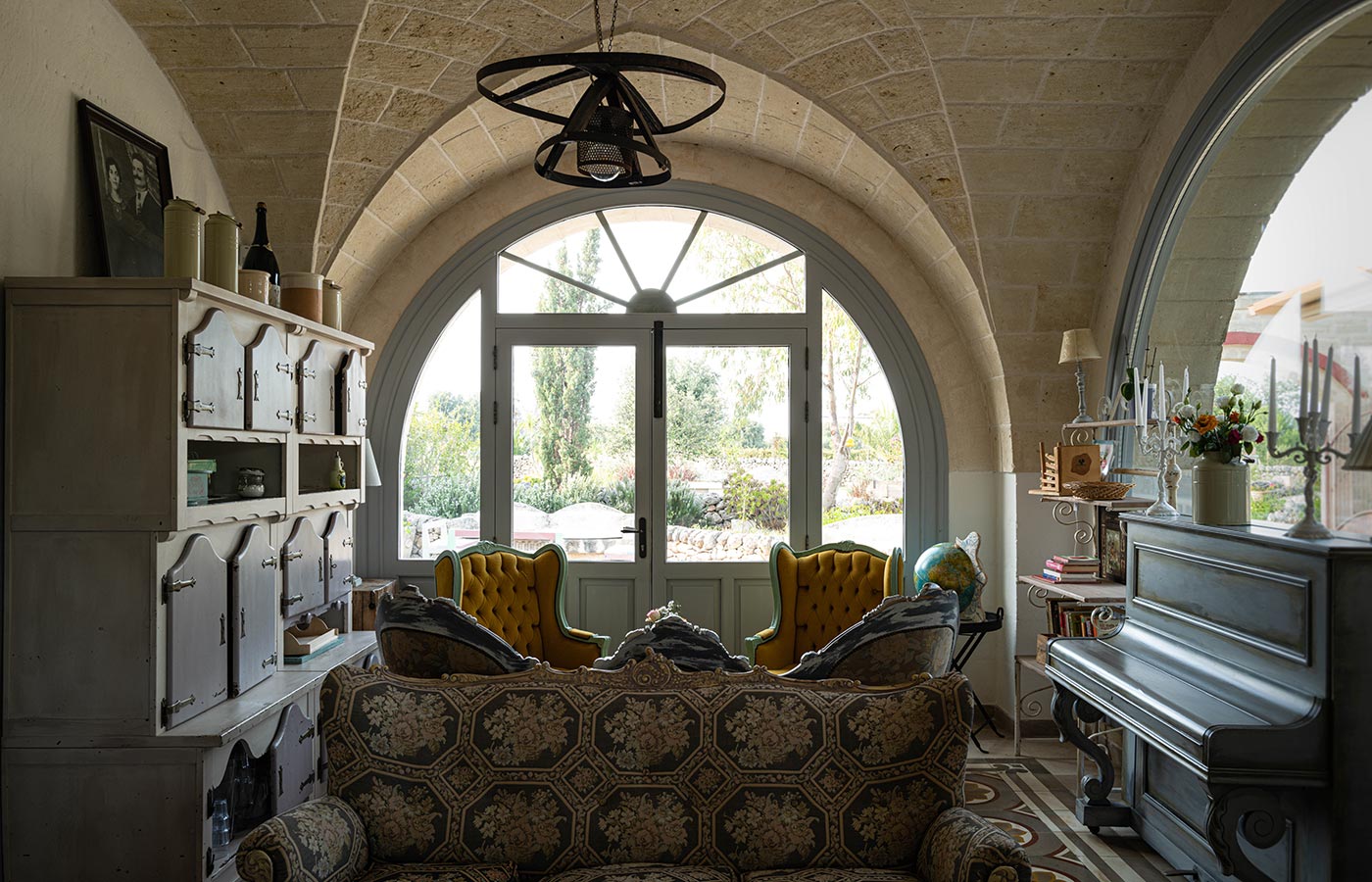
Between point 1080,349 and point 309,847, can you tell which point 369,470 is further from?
point 1080,349

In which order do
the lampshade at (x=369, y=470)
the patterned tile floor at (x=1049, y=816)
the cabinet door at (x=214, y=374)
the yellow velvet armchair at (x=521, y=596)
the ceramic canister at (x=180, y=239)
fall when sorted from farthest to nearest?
the lampshade at (x=369, y=470)
the yellow velvet armchair at (x=521, y=596)
the patterned tile floor at (x=1049, y=816)
the ceramic canister at (x=180, y=239)
the cabinet door at (x=214, y=374)

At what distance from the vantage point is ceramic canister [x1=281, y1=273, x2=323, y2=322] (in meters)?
4.65

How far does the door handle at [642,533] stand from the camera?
6750 millimetres

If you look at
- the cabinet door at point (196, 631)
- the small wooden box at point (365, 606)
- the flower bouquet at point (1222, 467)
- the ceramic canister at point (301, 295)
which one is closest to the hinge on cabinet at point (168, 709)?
the cabinet door at point (196, 631)

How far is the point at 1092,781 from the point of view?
454cm

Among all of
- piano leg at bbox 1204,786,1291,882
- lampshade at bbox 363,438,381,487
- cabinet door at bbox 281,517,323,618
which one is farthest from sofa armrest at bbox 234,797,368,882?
lampshade at bbox 363,438,381,487

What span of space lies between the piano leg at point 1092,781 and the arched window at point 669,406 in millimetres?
2398

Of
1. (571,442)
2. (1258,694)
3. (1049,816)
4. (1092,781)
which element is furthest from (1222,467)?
(571,442)

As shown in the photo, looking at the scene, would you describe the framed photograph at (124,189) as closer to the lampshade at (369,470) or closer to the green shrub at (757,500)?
the lampshade at (369,470)

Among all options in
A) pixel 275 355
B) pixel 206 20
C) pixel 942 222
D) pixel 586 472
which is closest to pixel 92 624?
pixel 275 355

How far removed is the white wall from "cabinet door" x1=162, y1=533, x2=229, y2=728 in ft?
3.93

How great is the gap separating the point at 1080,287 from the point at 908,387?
4.67ft

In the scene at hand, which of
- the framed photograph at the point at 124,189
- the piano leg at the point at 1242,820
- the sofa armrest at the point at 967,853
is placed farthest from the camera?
the framed photograph at the point at 124,189

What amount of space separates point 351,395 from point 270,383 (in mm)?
1158
